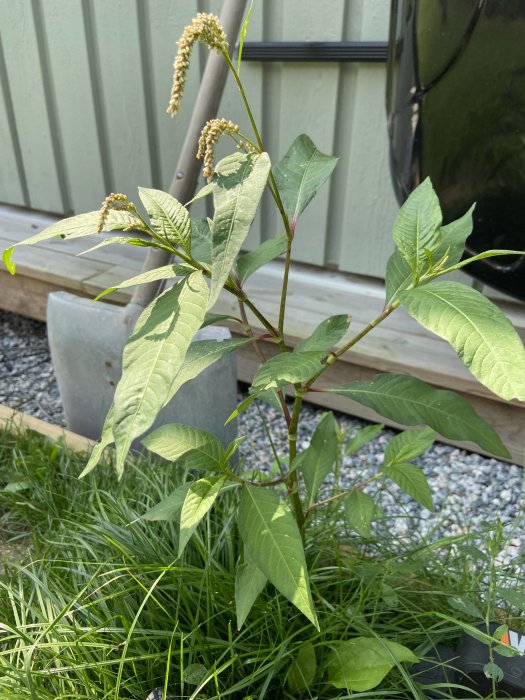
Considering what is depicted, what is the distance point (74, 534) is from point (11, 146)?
7.14ft

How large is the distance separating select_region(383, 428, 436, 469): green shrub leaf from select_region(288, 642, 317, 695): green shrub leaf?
0.29 metres

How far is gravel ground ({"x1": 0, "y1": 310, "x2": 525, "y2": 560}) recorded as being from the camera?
4.97 ft

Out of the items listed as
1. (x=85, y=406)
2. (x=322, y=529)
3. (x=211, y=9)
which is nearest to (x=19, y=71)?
(x=211, y=9)

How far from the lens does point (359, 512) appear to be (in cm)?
87

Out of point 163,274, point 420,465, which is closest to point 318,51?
point 420,465

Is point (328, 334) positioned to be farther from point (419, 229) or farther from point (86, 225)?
point (86, 225)

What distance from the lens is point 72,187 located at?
2666 mm

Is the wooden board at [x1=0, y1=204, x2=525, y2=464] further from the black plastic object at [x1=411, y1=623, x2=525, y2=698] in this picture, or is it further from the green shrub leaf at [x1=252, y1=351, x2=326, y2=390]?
the green shrub leaf at [x1=252, y1=351, x2=326, y2=390]

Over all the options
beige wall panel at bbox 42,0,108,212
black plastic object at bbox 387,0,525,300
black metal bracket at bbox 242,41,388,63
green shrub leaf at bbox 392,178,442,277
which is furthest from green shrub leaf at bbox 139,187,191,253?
beige wall panel at bbox 42,0,108,212

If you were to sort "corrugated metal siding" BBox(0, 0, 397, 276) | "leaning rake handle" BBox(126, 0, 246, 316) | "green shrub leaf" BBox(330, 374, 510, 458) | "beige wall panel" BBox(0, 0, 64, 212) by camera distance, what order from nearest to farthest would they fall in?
"green shrub leaf" BBox(330, 374, 510, 458)
"leaning rake handle" BBox(126, 0, 246, 316)
"corrugated metal siding" BBox(0, 0, 397, 276)
"beige wall panel" BBox(0, 0, 64, 212)

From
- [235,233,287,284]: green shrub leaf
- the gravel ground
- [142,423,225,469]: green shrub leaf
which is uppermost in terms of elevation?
[235,233,287,284]: green shrub leaf

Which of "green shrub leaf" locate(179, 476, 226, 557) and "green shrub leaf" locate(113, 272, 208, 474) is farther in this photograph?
"green shrub leaf" locate(179, 476, 226, 557)

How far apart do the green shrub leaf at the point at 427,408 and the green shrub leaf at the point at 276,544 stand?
0.17m

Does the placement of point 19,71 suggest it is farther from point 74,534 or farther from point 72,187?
point 74,534
